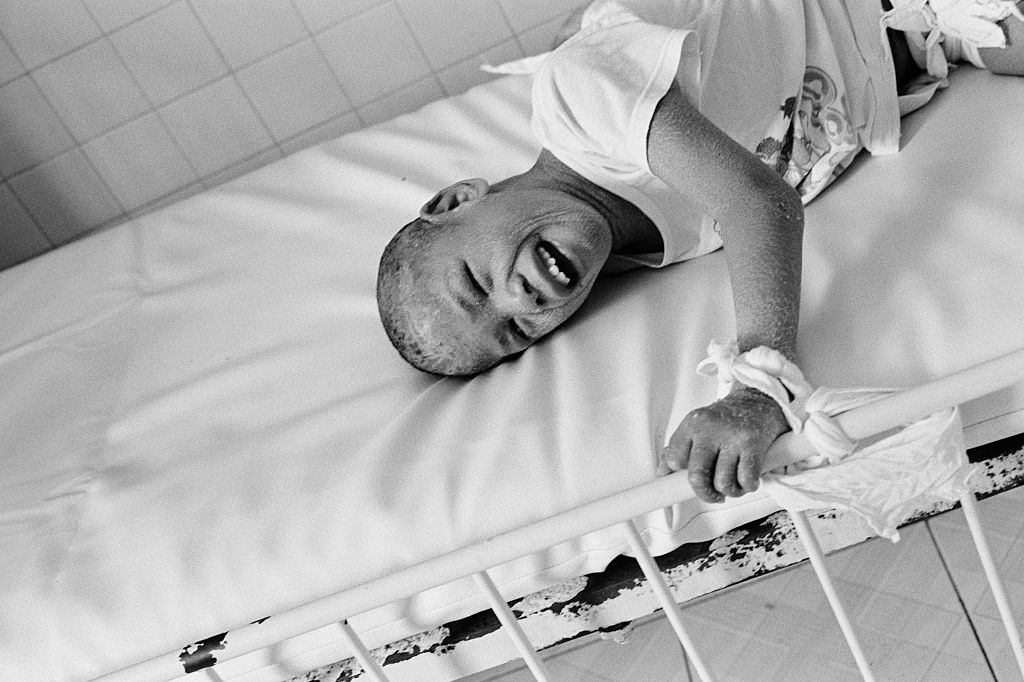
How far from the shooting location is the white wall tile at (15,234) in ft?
7.11

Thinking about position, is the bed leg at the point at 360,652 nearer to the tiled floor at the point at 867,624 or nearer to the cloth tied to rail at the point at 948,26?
the tiled floor at the point at 867,624

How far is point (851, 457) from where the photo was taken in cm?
84


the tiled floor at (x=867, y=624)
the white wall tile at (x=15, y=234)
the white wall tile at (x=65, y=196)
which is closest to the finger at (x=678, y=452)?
the tiled floor at (x=867, y=624)

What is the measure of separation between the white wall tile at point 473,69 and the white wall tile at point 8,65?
2.76 ft

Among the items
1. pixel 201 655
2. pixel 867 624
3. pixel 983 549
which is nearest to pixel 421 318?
pixel 201 655

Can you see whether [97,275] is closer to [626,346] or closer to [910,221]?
[626,346]

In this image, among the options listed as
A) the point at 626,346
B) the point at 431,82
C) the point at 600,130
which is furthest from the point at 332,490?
the point at 431,82

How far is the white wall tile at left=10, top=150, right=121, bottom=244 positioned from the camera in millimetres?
2141

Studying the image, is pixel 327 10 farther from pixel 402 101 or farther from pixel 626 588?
pixel 626 588

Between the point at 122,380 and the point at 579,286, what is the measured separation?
737 millimetres

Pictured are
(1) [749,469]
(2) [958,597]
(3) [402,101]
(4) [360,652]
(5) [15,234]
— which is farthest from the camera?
(5) [15,234]

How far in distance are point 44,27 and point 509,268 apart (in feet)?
4.48

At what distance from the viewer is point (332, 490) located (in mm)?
1063

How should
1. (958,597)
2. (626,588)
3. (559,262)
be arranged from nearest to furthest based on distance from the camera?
(626,588)
(559,262)
(958,597)
